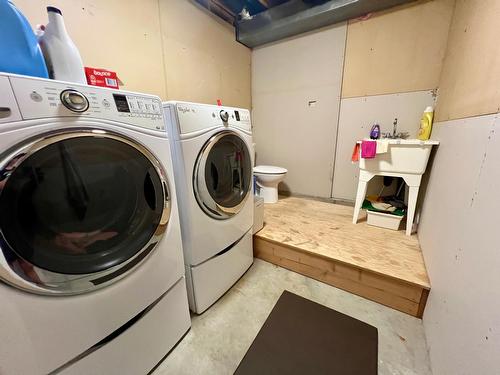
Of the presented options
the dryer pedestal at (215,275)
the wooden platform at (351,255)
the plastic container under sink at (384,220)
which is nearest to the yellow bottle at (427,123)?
the plastic container under sink at (384,220)

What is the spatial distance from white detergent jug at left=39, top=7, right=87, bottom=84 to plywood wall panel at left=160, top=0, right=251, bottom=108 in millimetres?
1001

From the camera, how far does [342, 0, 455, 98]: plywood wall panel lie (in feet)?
5.28

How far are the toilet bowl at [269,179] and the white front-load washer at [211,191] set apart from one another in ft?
2.67

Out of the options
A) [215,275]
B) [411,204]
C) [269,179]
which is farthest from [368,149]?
[215,275]

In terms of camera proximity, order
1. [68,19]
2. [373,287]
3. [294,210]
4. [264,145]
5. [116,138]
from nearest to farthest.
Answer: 1. [116,138]
2. [68,19]
3. [373,287]
4. [294,210]
5. [264,145]

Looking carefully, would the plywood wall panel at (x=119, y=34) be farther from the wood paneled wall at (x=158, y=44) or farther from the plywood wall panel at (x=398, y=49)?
the plywood wall panel at (x=398, y=49)

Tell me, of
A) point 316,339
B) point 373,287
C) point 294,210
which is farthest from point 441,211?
point 294,210

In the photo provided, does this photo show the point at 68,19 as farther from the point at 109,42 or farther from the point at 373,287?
the point at 373,287

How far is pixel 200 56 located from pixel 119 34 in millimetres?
703

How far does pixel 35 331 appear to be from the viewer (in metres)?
0.52

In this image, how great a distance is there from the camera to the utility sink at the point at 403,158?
1.39m

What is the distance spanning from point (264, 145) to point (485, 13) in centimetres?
193

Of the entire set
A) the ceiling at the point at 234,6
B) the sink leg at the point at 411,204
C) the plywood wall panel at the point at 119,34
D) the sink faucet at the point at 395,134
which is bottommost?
the sink leg at the point at 411,204

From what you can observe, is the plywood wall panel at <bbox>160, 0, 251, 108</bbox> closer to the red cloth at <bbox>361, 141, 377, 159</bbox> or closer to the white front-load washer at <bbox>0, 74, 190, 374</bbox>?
the white front-load washer at <bbox>0, 74, 190, 374</bbox>
